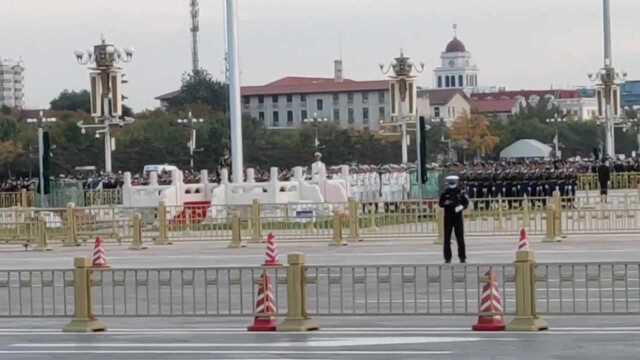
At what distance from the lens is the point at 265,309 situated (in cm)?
1627

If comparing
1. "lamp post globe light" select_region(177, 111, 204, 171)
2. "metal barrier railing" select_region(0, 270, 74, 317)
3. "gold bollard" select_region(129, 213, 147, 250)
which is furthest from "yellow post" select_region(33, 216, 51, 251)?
"lamp post globe light" select_region(177, 111, 204, 171)

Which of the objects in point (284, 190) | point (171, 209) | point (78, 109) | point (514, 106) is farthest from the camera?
point (514, 106)

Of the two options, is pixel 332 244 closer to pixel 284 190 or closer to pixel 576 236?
pixel 576 236

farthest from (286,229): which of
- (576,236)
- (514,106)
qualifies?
(514,106)

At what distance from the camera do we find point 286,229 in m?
34.3

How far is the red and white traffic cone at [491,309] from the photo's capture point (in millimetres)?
15402

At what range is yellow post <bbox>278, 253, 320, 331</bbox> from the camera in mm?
16031

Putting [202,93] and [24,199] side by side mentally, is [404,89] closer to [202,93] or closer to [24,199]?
[24,199]

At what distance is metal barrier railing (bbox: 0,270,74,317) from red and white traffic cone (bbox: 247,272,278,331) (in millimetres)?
2245

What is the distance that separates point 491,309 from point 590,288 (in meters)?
2.10

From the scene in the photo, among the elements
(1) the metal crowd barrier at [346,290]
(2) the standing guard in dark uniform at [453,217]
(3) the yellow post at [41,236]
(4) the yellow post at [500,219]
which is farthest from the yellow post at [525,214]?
(1) the metal crowd barrier at [346,290]

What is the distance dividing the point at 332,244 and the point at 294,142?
2480 inches

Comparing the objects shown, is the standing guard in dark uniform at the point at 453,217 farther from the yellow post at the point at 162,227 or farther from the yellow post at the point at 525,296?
the yellow post at the point at 162,227

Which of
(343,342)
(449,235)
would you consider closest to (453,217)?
(449,235)
